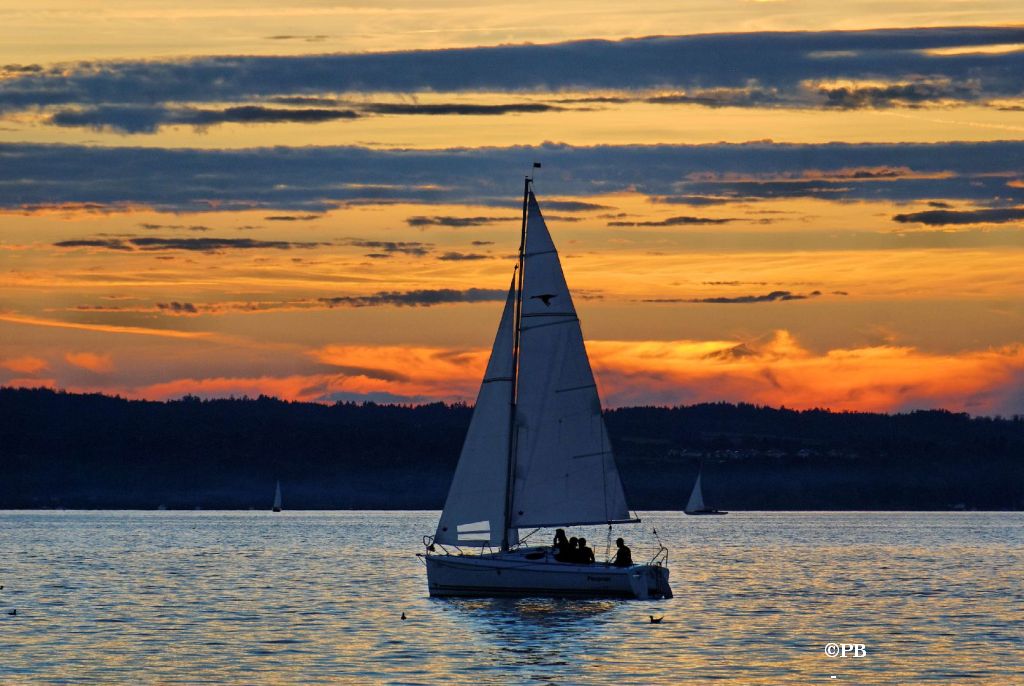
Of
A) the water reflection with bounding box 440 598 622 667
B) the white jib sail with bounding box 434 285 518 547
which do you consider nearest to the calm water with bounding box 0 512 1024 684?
the water reflection with bounding box 440 598 622 667

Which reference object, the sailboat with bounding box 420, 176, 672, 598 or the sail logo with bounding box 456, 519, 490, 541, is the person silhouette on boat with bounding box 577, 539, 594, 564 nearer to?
the sailboat with bounding box 420, 176, 672, 598

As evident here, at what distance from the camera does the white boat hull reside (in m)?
66.9

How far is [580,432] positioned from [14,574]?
49144mm

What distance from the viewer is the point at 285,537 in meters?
194

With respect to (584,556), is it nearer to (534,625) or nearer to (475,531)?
(534,625)

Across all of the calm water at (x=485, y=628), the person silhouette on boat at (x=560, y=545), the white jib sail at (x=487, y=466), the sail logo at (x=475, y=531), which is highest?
the white jib sail at (x=487, y=466)

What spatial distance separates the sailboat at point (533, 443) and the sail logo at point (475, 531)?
0.04 meters

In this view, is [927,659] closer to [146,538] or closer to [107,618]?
[107,618]

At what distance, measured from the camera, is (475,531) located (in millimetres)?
69625

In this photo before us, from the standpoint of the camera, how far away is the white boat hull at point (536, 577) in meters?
66.9

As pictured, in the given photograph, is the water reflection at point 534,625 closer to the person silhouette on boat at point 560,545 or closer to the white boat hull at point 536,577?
the white boat hull at point 536,577

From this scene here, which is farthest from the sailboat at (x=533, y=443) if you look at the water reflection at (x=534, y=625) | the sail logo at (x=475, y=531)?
the water reflection at (x=534, y=625)

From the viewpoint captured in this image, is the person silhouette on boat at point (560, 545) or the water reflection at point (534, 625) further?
the person silhouette on boat at point (560, 545)

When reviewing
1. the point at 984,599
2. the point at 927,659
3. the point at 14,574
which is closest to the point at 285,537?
the point at 14,574
